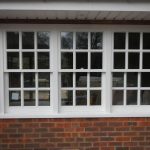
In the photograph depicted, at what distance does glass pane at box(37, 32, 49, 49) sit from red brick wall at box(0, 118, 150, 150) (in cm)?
138

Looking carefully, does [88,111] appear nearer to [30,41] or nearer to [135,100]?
[135,100]

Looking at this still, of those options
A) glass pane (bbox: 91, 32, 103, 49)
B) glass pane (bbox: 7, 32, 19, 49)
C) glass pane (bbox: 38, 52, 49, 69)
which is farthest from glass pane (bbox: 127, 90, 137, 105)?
glass pane (bbox: 7, 32, 19, 49)

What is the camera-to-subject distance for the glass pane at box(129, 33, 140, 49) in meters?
5.52

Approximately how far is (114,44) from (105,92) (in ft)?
3.04

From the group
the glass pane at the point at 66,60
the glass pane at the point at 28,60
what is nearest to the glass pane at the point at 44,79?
the glass pane at the point at 28,60

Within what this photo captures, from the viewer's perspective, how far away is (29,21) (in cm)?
529

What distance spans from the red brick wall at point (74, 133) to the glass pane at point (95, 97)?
33cm

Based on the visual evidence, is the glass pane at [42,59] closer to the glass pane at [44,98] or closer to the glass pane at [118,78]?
the glass pane at [44,98]

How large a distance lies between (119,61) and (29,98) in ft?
6.08

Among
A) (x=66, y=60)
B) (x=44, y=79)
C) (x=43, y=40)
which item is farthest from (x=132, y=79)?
(x=43, y=40)

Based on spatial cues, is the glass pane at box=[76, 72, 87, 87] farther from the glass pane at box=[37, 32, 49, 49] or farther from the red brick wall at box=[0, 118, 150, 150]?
the glass pane at box=[37, 32, 49, 49]

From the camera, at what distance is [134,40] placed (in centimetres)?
552

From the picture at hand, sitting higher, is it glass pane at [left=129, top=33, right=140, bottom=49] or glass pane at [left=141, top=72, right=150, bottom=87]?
glass pane at [left=129, top=33, right=140, bottom=49]

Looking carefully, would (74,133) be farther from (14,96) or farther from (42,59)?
(42,59)
